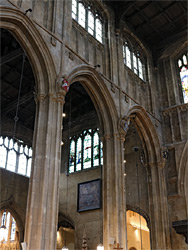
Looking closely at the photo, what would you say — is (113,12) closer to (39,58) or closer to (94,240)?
(39,58)

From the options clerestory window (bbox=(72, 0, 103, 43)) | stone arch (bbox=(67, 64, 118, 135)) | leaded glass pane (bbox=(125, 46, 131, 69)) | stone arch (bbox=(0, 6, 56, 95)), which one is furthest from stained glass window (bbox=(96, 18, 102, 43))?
stone arch (bbox=(0, 6, 56, 95))

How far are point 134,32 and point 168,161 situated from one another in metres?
7.78

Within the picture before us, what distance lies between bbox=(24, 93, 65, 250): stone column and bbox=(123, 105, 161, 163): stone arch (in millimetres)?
6792

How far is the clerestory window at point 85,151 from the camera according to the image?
813 inches

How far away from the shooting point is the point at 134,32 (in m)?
19.9

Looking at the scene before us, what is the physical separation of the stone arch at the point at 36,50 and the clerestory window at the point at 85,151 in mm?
8976

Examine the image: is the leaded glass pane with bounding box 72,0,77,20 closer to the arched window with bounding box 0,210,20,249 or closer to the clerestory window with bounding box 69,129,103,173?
the clerestory window with bounding box 69,129,103,173

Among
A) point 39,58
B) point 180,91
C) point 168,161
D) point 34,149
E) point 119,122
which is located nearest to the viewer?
point 34,149

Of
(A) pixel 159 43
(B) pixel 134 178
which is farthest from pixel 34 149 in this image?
(A) pixel 159 43

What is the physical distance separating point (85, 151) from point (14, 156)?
4.48 m

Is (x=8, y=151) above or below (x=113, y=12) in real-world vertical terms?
below

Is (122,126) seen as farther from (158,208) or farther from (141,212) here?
(141,212)

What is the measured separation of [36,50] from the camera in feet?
40.3

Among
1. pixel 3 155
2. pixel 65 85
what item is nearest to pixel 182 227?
pixel 65 85
